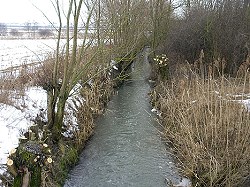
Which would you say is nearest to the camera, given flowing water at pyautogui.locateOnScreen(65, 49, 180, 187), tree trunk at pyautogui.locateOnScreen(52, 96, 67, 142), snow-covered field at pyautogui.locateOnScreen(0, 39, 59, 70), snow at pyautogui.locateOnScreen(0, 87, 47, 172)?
snow at pyautogui.locateOnScreen(0, 87, 47, 172)

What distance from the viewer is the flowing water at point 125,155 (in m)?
6.84

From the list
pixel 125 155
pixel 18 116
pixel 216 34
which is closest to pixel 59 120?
pixel 18 116

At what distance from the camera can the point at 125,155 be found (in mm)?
8094

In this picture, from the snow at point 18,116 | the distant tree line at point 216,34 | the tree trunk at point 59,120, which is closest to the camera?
the snow at point 18,116

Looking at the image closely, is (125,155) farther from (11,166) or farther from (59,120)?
(11,166)

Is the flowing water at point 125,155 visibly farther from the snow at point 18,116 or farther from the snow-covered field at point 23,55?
the snow-covered field at point 23,55

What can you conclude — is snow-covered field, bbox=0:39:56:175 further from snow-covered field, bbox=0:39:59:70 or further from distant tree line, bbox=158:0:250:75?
distant tree line, bbox=158:0:250:75

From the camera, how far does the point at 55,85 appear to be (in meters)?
8.23

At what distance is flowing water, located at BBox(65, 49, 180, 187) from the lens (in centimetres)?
684

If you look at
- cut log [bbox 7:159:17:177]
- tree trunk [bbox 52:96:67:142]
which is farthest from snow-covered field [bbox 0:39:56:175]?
cut log [bbox 7:159:17:177]

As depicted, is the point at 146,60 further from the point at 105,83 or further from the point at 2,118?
the point at 2,118

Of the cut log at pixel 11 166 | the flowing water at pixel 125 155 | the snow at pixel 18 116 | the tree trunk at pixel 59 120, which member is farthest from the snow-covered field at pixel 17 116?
the flowing water at pixel 125 155

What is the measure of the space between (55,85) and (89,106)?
2.32 m

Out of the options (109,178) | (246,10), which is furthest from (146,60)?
(109,178)
